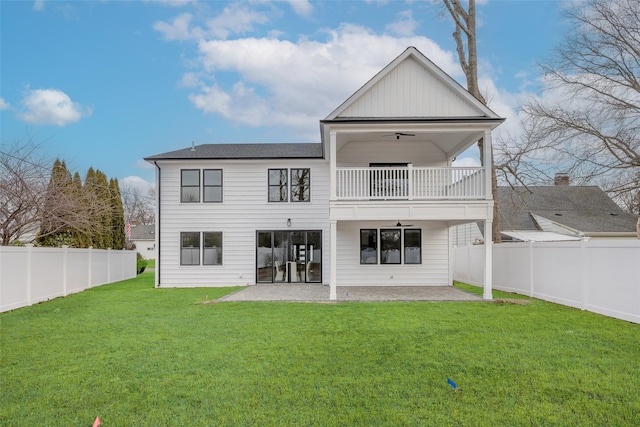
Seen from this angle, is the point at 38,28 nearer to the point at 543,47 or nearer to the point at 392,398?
the point at 392,398

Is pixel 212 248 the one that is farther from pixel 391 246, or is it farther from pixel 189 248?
pixel 391 246

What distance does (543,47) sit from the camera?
58.0 feet

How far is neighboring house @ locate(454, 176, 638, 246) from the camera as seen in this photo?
22131 millimetres

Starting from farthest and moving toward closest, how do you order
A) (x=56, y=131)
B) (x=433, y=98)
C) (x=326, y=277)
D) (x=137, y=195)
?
(x=137, y=195)
(x=326, y=277)
(x=56, y=131)
(x=433, y=98)

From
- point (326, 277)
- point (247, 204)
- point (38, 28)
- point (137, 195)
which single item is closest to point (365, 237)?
point (326, 277)

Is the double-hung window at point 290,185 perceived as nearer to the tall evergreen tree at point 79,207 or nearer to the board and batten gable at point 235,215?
the board and batten gable at point 235,215

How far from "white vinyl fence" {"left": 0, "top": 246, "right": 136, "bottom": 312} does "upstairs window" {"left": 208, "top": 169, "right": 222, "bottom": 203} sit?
191 inches

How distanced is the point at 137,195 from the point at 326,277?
3971 centimetres

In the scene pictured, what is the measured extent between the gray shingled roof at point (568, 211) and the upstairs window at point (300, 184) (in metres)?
13.2

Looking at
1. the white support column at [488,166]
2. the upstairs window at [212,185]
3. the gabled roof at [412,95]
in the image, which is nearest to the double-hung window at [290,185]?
the upstairs window at [212,185]

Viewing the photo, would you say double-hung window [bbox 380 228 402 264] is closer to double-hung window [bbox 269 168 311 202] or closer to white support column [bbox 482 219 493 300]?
double-hung window [bbox 269 168 311 202]

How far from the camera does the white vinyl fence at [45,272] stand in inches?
385

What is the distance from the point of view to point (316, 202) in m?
16.0

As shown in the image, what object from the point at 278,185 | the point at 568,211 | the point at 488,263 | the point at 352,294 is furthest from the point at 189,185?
the point at 568,211
